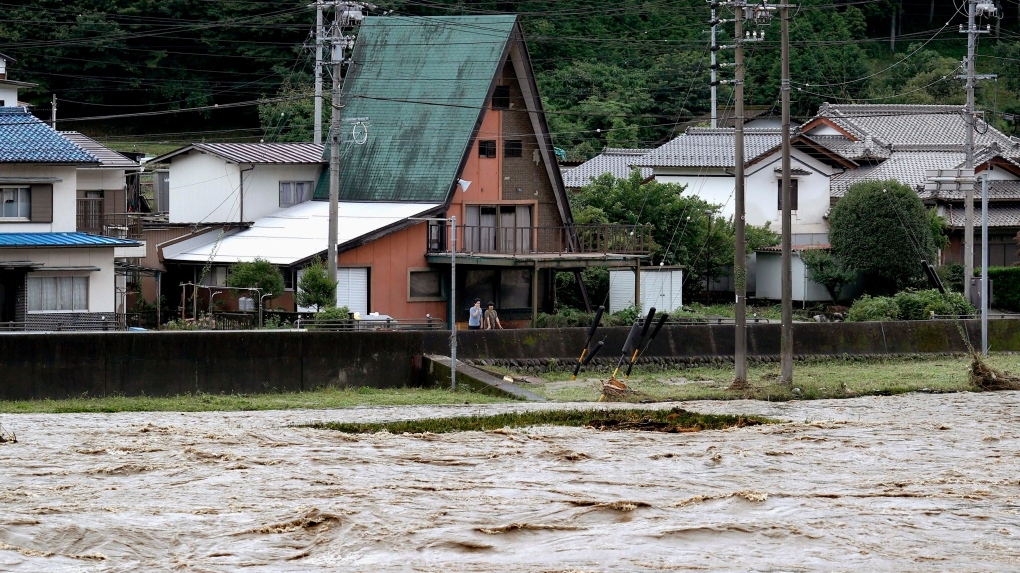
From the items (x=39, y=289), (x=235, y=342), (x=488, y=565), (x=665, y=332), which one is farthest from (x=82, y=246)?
(x=488, y=565)

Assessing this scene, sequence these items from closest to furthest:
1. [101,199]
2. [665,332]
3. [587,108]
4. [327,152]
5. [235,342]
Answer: [235,342]
[665,332]
[101,199]
[327,152]
[587,108]

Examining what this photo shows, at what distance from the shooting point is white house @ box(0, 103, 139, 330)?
3027 centimetres

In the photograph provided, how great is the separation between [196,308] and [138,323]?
173 cm

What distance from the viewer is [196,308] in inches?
1342

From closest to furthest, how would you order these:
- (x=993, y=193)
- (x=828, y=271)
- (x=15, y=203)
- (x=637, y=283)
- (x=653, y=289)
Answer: (x=15, y=203) → (x=637, y=283) → (x=653, y=289) → (x=828, y=271) → (x=993, y=193)

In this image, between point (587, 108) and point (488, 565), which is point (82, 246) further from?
point (587, 108)

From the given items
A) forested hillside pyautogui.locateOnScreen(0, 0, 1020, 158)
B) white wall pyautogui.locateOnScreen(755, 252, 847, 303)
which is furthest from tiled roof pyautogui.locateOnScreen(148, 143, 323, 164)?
white wall pyautogui.locateOnScreen(755, 252, 847, 303)

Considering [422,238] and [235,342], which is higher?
[422,238]

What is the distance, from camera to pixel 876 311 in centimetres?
3472

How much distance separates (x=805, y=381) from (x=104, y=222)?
17.3 meters

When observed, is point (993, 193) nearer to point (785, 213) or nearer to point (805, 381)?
point (805, 381)

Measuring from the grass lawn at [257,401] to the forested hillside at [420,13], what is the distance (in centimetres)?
2665

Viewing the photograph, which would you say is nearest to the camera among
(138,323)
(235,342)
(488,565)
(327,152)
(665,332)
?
(488,565)

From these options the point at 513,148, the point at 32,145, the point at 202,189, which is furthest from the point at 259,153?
the point at 32,145
